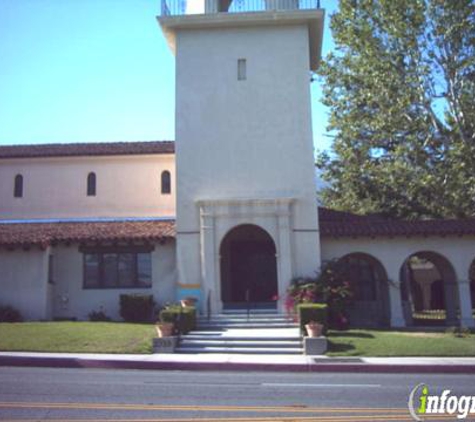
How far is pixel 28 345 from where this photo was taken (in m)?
15.6

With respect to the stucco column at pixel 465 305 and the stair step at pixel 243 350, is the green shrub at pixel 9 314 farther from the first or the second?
the stucco column at pixel 465 305

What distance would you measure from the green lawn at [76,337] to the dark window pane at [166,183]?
333 inches

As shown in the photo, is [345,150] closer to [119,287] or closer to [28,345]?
[119,287]

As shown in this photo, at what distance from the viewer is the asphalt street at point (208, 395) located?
→ 306 inches

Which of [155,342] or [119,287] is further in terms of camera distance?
[119,287]

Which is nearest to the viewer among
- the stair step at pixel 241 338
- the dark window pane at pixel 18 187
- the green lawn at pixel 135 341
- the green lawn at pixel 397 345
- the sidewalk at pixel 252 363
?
the sidewalk at pixel 252 363

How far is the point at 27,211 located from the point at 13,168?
2.29 m

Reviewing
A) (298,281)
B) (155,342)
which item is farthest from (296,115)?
(155,342)

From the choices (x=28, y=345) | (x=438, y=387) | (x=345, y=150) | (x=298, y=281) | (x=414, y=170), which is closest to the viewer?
(x=438, y=387)

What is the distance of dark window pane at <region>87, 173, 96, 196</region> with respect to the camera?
26.4 metres

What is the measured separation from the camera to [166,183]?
26391mm

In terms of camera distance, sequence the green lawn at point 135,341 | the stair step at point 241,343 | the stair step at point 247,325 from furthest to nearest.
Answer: the stair step at point 247,325 < the stair step at point 241,343 < the green lawn at point 135,341

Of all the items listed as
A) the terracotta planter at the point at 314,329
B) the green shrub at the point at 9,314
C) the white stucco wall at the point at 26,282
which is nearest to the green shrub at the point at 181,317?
the terracotta planter at the point at 314,329

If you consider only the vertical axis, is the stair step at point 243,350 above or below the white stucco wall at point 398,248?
below
